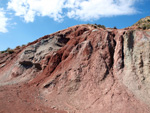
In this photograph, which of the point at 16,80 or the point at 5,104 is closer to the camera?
the point at 5,104

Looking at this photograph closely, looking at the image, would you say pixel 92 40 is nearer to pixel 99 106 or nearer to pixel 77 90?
pixel 77 90

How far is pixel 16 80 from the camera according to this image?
568 inches

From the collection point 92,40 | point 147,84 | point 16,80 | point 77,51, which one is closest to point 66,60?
point 77,51

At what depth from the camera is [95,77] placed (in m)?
10.7

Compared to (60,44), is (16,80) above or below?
below

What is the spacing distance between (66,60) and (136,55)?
551cm

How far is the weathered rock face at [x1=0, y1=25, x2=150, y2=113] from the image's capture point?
8.92 metres

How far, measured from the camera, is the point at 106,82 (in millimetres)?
10133

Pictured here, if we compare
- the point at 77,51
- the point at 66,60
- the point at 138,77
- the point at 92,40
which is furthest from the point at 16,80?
the point at 138,77

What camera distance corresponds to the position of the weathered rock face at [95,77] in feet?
29.3

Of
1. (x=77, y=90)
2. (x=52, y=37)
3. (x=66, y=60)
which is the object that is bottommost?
(x=77, y=90)

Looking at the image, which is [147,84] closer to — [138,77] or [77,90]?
[138,77]

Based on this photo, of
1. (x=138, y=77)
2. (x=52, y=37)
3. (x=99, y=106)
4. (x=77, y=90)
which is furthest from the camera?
(x=52, y=37)

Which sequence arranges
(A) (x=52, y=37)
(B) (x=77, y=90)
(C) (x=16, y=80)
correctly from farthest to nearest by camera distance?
(A) (x=52, y=37) → (C) (x=16, y=80) → (B) (x=77, y=90)
